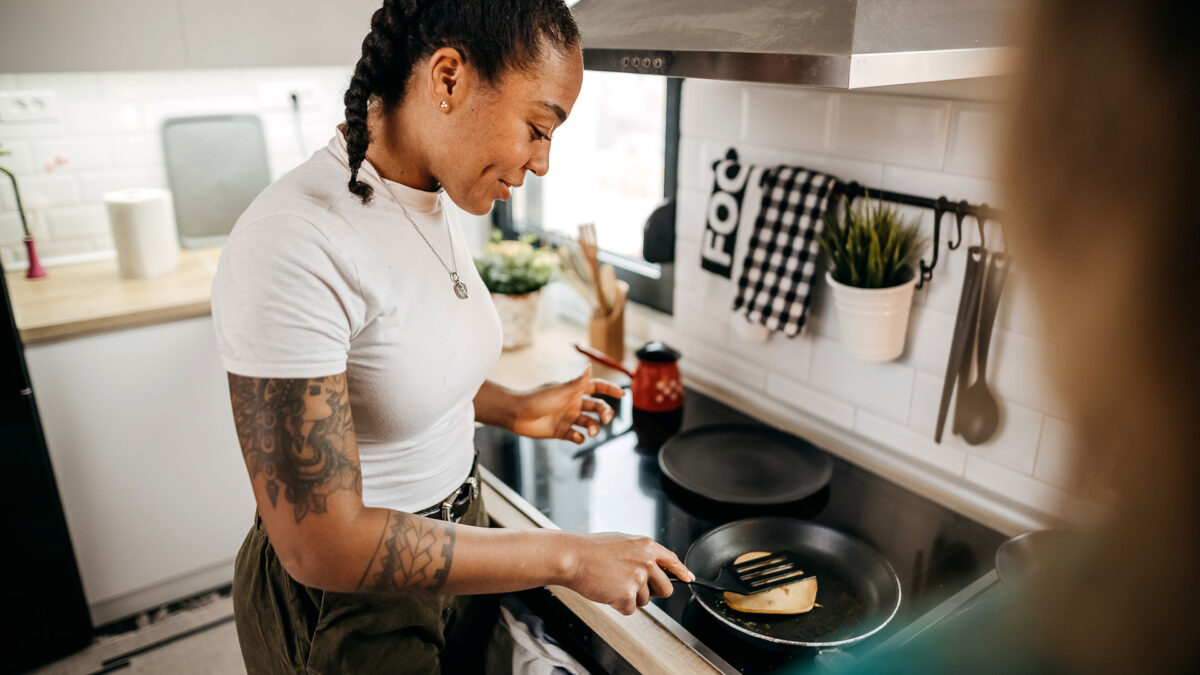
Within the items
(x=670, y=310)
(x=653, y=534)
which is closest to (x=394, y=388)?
(x=653, y=534)

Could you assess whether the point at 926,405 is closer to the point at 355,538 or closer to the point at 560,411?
the point at 560,411

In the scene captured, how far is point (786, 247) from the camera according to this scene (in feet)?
4.93

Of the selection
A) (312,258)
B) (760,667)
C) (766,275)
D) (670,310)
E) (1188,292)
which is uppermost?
(1188,292)

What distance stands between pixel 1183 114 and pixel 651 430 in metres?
1.41

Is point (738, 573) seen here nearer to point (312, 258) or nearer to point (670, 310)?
point (312, 258)

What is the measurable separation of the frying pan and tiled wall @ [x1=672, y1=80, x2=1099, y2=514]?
284 mm

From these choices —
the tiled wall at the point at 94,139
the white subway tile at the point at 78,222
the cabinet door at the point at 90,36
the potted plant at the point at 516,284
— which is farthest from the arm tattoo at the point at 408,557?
the white subway tile at the point at 78,222

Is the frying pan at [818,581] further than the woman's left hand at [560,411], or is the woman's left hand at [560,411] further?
the woman's left hand at [560,411]

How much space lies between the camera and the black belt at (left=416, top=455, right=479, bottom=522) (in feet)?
3.65

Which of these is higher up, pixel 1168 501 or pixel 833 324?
pixel 1168 501

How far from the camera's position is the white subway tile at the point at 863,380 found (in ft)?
4.80

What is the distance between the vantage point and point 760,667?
101 centimetres

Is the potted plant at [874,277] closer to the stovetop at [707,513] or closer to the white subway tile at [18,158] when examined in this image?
the stovetop at [707,513]

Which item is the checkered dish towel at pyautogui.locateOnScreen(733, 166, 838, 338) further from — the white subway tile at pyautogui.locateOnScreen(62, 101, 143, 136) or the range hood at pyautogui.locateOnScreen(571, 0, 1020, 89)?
the white subway tile at pyautogui.locateOnScreen(62, 101, 143, 136)
